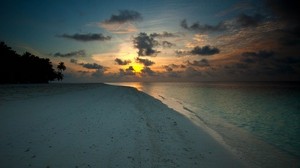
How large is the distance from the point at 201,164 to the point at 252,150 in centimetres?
457

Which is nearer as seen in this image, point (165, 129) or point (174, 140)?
point (174, 140)

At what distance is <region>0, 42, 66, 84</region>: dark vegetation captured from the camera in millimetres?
55781

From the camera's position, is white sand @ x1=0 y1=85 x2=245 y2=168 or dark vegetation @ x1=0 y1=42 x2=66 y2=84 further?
dark vegetation @ x1=0 y1=42 x2=66 y2=84

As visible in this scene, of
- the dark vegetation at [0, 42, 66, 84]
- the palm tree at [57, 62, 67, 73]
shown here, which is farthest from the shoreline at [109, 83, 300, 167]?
the palm tree at [57, 62, 67, 73]

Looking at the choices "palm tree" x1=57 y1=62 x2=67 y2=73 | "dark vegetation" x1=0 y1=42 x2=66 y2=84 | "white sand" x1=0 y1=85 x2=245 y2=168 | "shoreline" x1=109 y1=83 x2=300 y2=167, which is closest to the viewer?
"white sand" x1=0 y1=85 x2=245 y2=168

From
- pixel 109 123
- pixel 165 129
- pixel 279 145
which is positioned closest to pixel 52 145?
pixel 109 123

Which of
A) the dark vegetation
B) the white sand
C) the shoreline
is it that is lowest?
the shoreline

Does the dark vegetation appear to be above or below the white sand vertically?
above

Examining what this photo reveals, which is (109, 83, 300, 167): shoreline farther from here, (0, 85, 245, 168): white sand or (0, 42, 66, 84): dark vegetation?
(0, 42, 66, 84): dark vegetation

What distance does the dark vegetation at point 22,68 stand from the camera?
5578 cm

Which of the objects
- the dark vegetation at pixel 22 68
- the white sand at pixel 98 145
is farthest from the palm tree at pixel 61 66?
the white sand at pixel 98 145

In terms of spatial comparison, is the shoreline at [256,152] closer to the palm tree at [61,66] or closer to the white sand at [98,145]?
the white sand at [98,145]

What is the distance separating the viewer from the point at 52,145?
8.12m

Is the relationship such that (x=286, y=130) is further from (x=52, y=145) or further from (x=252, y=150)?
(x=52, y=145)
